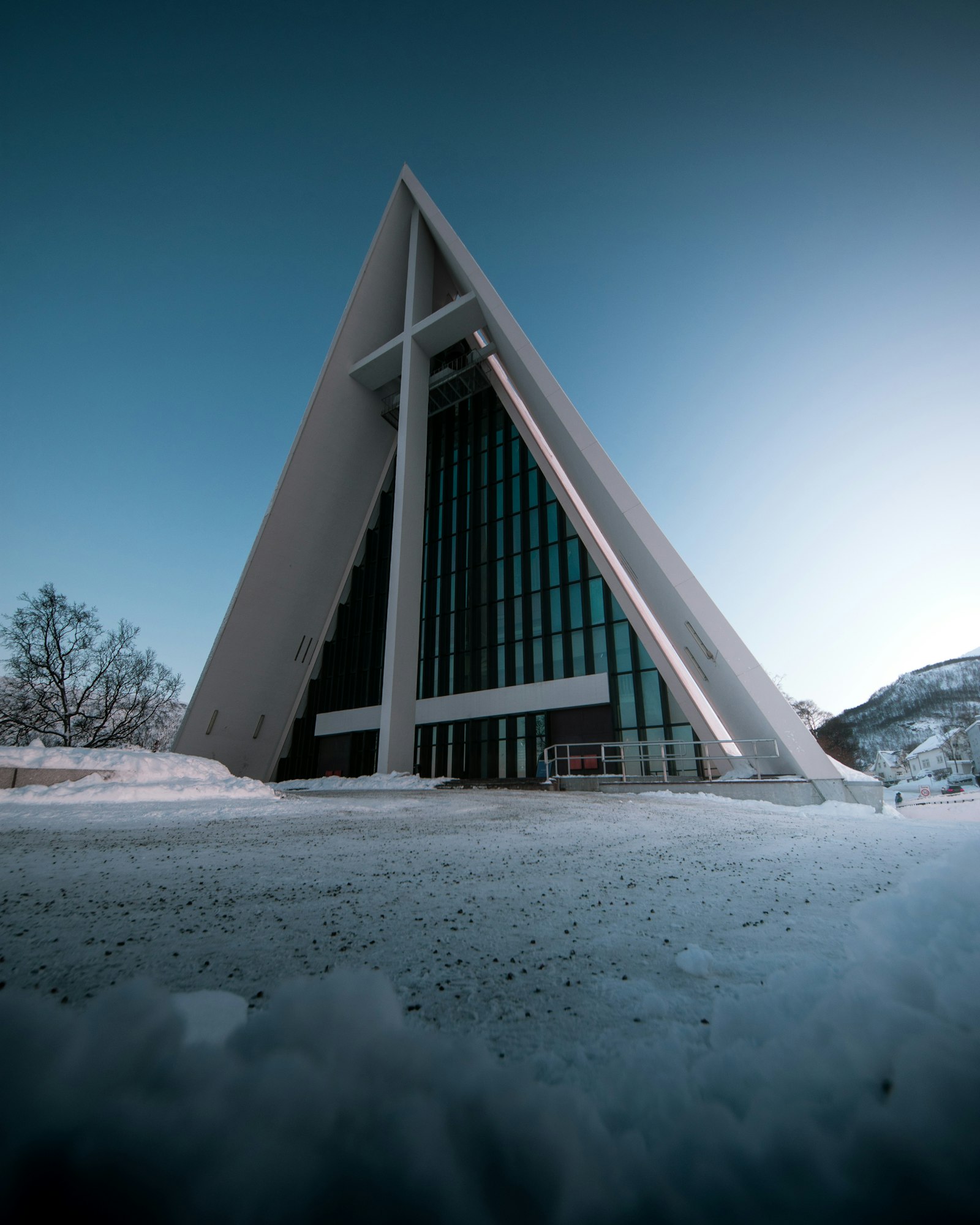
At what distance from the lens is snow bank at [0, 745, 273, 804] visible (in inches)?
249

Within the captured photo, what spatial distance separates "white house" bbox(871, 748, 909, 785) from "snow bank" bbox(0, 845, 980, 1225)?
89.0 m

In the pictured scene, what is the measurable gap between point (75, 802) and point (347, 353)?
70.5 feet

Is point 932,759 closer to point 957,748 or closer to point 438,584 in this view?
point 957,748

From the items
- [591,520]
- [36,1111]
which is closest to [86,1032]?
[36,1111]

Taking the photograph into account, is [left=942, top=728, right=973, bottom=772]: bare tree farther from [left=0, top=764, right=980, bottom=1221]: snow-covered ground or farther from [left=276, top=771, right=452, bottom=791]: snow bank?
[left=0, top=764, right=980, bottom=1221]: snow-covered ground

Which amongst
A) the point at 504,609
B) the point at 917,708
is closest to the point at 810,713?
the point at 504,609

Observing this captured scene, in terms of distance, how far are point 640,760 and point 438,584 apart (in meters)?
14.1

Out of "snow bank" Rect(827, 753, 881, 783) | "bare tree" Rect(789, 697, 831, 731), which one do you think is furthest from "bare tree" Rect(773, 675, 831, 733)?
"snow bank" Rect(827, 753, 881, 783)

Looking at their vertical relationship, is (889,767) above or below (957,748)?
below

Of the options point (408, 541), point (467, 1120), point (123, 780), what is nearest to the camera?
point (467, 1120)

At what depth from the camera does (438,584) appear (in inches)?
986

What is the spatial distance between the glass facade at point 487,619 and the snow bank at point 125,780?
13.3 meters

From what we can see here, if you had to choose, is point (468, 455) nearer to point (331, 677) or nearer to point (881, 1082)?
point (331, 677)

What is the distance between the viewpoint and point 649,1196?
747mm
